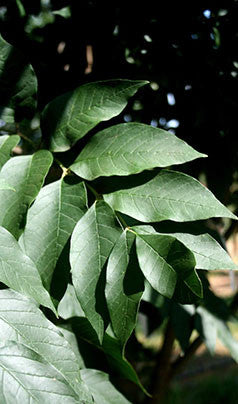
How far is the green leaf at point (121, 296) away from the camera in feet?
2.19

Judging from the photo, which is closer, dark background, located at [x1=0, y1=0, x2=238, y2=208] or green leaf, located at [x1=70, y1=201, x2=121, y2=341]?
green leaf, located at [x1=70, y1=201, x2=121, y2=341]

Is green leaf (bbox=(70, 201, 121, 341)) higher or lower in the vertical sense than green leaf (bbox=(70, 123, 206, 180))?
lower

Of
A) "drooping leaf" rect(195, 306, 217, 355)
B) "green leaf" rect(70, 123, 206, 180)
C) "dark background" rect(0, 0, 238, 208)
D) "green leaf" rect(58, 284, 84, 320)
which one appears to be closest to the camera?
"green leaf" rect(70, 123, 206, 180)

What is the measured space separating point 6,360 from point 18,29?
2.66 feet

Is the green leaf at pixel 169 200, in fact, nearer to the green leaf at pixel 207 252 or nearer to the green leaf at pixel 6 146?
the green leaf at pixel 207 252

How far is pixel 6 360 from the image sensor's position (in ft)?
2.07

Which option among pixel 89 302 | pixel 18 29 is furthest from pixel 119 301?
pixel 18 29

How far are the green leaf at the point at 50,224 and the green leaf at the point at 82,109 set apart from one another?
11 centimetres

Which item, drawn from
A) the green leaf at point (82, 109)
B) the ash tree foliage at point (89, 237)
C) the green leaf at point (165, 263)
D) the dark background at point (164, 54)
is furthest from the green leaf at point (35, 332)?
the dark background at point (164, 54)

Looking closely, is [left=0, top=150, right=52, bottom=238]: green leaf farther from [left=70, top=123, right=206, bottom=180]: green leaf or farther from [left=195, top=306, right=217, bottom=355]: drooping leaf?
[left=195, top=306, right=217, bottom=355]: drooping leaf

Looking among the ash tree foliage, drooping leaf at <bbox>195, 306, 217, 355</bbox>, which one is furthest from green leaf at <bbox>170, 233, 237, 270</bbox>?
drooping leaf at <bbox>195, 306, 217, 355</bbox>

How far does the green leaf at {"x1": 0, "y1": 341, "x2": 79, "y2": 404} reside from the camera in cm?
61

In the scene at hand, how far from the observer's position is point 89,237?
2.29ft

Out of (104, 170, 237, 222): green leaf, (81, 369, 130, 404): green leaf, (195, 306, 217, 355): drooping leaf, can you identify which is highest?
(104, 170, 237, 222): green leaf
